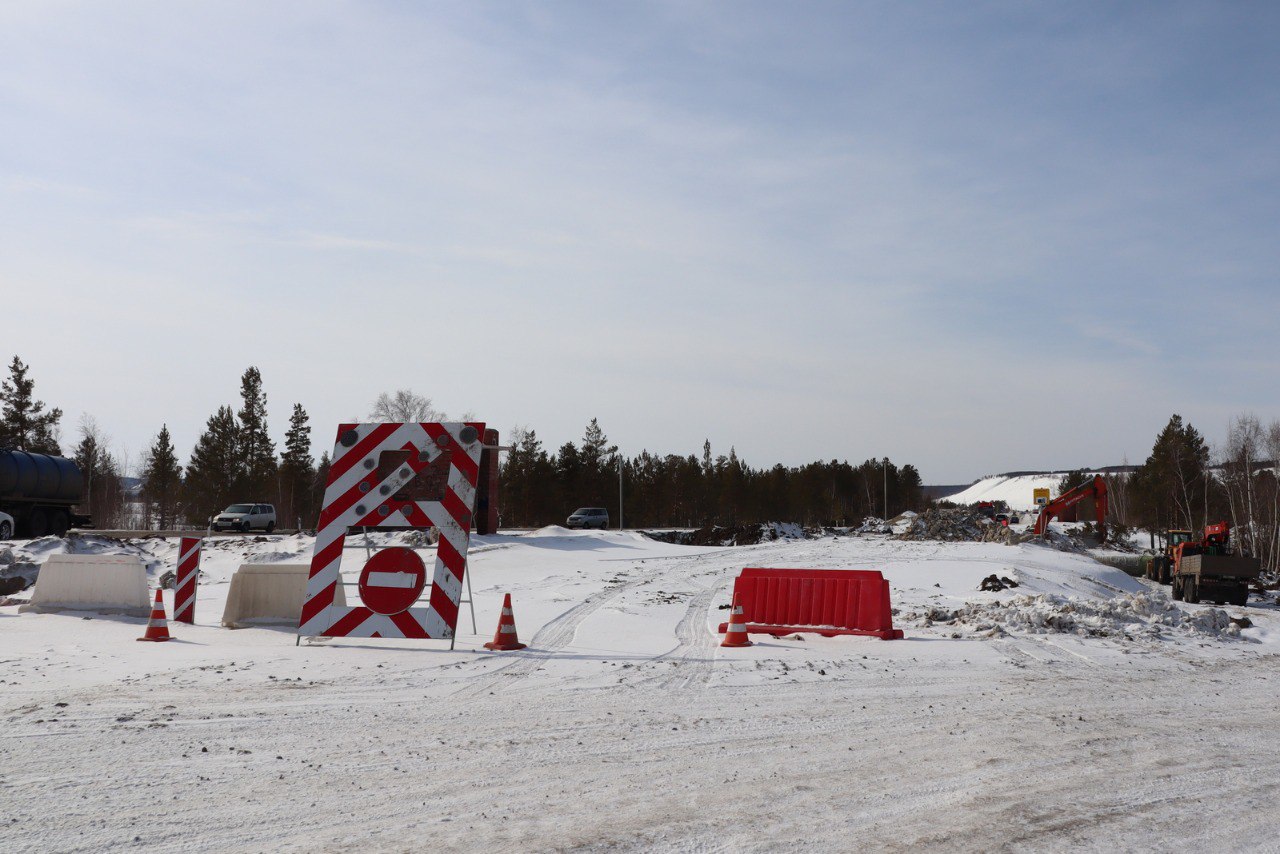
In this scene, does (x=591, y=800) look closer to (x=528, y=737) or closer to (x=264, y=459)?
(x=528, y=737)

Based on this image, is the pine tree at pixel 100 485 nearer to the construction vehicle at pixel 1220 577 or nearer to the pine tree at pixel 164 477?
the pine tree at pixel 164 477

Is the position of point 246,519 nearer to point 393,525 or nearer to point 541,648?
point 393,525

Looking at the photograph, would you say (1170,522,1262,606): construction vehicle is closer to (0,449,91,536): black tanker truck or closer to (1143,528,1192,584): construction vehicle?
(1143,528,1192,584): construction vehicle

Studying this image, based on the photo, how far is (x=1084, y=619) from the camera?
14.5m

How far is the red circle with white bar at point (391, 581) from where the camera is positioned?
11008 millimetres

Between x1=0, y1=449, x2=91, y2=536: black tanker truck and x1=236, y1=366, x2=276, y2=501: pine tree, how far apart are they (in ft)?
121

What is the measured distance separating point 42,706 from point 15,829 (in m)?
3.18

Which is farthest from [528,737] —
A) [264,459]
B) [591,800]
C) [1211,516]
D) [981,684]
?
[1211,516]

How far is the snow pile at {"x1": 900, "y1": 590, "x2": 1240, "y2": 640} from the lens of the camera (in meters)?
13.8

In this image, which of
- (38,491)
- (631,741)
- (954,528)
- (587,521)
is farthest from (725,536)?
(631,741)

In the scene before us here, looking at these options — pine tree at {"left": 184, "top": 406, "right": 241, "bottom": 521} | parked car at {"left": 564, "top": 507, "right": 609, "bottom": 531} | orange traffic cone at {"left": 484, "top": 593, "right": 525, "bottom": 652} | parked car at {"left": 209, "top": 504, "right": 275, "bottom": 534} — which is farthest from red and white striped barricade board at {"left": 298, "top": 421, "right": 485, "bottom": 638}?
pine tree at {"left": 184, "top": 406, "right": 241, "bottom": 521}

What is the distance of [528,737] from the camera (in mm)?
6695

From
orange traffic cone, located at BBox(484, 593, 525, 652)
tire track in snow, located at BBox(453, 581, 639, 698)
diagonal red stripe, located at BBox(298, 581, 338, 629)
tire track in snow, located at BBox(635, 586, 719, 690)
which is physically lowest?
tire track in snow, located at BBox(635, 586, 719, 690)

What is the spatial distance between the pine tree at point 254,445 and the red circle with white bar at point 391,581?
66831 mm
